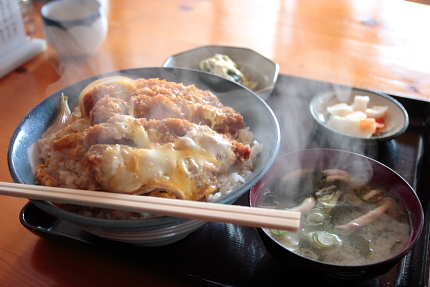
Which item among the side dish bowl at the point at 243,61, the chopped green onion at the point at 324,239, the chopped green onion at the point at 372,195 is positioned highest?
→ the side dish bowl at the point at 243,61

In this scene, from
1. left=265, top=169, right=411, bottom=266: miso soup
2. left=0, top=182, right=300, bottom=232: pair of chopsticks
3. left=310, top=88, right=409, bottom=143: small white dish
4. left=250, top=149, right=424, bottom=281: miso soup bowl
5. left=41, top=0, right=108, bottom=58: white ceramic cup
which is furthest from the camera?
left=41, top=0, right=108, bottom=58: white ceramic cup

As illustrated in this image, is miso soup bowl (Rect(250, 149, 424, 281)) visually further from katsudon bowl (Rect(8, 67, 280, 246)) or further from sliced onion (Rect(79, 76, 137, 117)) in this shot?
sliced onion (Rect(79, 76, 137, 117))

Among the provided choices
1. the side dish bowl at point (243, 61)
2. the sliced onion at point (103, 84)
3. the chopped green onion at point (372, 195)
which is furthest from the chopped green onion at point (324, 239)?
the side dish bowl at point (243, 61)

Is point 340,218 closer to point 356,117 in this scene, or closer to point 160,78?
point 356,117

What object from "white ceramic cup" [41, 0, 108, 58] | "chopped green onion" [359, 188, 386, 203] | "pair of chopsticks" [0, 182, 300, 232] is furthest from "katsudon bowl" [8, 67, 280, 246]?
"white ceramic cup" [41, 0, 108, 58]

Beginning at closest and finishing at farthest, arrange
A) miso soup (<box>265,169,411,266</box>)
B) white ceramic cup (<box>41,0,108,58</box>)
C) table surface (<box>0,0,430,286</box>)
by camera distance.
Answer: miso soup (<box>265,169,411,266</box>)
table surface (<box>0,0,430,286</box>)
white ceramic cup (<box>41,0,108,58</box>)

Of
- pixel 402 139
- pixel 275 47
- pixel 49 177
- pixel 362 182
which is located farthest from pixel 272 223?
pixel 275 47

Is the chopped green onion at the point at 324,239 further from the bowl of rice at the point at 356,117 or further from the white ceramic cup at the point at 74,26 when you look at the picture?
the white ceramic cup at the point at 74,26

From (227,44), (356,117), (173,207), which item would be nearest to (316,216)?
(173,207)
